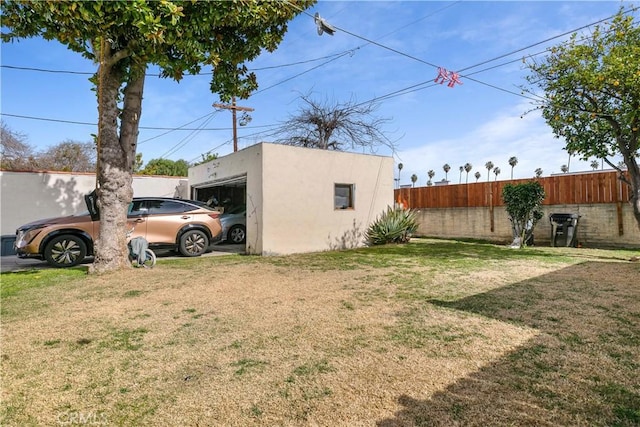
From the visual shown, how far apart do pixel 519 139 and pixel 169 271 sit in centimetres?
1188

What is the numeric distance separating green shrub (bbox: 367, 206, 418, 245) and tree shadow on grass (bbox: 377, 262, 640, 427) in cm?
726

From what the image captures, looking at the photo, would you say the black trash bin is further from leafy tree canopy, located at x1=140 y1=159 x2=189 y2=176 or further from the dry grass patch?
leafy tree canopy, located at x1=140 y1=159 x2=189 y2=176

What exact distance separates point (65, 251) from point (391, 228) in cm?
878

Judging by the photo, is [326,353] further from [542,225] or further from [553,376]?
[542,225]

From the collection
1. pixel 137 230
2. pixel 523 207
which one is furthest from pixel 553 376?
pixel 523 207

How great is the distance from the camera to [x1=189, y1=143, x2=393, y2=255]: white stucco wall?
9.69 meters

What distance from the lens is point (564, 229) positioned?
11.0 m

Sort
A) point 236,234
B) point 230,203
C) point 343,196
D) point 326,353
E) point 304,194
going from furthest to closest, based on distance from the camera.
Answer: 1. point 230,203
2. point 236,234
3. point 343,196
4. point 304,194
5. point 326,353

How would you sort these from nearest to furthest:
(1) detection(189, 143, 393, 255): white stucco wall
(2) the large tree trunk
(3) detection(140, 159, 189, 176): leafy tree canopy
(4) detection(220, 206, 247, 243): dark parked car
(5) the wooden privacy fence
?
1. (2) the large tree trunk
2. (1) detection(189, 143, 393, 255): white stucco wall
3. (5) the wooden privacy fence
4. (4) detection(220, 206, 247, 243): dark parked car
5. (3) detection(140, 159, 189, 176): leafy tree canopy

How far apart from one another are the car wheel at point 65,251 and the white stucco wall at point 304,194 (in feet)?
13.0

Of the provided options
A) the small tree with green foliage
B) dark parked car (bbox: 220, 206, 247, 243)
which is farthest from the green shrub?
dark parked car (bbox: 220, 206, 247, 243)

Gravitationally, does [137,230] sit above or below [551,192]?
below

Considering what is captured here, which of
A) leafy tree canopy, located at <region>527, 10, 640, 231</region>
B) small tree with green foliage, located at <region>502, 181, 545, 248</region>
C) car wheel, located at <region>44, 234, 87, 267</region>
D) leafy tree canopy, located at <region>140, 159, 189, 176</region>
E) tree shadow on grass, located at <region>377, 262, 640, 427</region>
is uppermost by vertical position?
leafy tree canopy, located at <region>140, 159, 189, 176</region>

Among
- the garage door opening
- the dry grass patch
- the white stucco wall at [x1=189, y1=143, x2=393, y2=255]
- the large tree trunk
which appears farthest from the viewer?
the garage door opening
